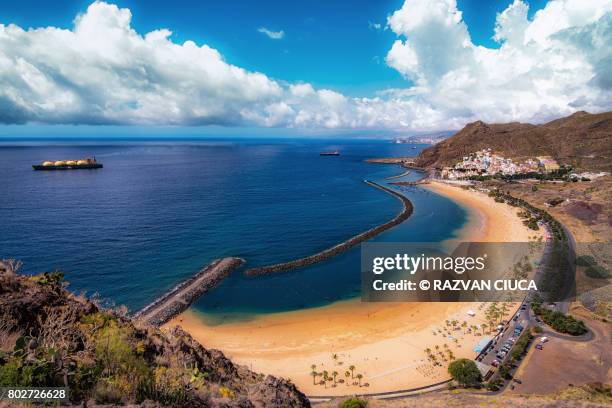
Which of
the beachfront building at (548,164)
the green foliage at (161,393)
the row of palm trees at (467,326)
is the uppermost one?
the beachfront building at (548,164)

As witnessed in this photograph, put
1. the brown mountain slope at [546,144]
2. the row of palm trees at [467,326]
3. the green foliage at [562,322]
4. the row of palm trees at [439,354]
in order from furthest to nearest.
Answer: the brown mountain slope at [546,144], the row of palm trees at [467,326], the green foliage at [562,322], the row of palm trees at [439,354]

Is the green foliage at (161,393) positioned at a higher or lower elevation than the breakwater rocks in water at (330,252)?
higher

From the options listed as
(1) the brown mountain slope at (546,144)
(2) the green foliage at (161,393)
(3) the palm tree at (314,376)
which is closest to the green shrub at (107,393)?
(2) the green foliage at (161,393)

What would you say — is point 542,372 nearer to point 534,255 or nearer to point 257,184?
point 534,255

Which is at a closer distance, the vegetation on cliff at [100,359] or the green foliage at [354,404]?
the vegetation on cliff at [100,359]

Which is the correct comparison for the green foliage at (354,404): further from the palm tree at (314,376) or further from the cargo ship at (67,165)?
the cargo ship at (67,165)

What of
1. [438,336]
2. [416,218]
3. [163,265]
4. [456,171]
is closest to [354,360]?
[438,336]

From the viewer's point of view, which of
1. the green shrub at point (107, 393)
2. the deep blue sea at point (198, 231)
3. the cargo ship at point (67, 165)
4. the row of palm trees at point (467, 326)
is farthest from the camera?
the cargo ship at point (67, 165)

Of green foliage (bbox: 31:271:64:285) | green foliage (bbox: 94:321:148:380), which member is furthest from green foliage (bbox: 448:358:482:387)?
green foliage (bbox: 31:271:64:285)
